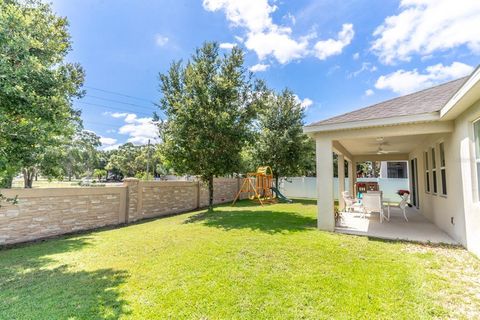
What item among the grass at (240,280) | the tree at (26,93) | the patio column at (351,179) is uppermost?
the tree at (26,93)

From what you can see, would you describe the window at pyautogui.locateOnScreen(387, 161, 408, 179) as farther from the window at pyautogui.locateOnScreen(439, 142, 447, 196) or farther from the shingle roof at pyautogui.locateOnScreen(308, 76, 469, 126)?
the window at pyautogui.locateOnScreen(439, 142, 447, 196)

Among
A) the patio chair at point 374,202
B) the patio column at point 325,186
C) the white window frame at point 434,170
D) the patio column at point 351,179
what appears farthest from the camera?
the patio column at point 351,179

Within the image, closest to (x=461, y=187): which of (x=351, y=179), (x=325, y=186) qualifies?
(x=325, y=186)

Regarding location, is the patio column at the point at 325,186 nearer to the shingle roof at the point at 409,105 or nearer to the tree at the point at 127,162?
the shingle roof at the point at 409,105

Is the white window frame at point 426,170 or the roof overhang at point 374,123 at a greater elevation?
the roof overhang at point 374,123

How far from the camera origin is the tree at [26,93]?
346 cm

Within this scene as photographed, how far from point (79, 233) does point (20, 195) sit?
1989mm

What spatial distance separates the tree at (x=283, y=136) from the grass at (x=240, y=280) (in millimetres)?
10828

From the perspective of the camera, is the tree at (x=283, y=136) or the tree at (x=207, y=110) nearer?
the tree at (x=207, y=110)

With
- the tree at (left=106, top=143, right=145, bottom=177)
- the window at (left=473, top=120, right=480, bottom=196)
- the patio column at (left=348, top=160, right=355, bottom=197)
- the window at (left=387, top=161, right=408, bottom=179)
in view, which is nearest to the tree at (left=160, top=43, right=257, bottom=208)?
the window at (left=473, top=120, right=480, bottom=196)

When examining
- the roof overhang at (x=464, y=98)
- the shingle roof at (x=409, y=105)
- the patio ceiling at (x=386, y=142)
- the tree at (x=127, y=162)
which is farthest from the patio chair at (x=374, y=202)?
the tree at (x=127, y=162)

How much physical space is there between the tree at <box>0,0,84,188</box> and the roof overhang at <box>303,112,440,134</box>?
20.4ft

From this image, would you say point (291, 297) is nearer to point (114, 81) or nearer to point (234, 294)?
point (234, 294)

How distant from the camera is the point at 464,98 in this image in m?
4.28
